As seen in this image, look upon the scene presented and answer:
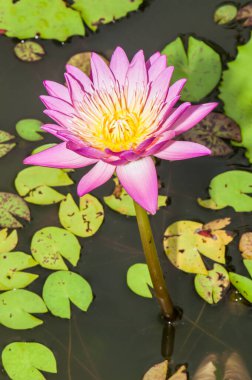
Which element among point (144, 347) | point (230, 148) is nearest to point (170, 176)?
point (230, 148)

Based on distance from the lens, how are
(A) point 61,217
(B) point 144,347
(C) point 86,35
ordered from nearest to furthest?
(B) point 144,347, (A) point 61,217, (C) point 86,35

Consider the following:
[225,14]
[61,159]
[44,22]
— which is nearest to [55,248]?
[61,159]

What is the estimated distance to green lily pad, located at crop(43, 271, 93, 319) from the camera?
3.09 m

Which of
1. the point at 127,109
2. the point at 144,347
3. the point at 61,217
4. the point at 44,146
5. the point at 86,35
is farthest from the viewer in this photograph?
the point at 86,35

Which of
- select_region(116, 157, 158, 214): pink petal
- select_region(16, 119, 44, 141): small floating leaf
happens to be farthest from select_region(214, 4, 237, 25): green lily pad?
select_region(116, 157, 158, 214): pink petal

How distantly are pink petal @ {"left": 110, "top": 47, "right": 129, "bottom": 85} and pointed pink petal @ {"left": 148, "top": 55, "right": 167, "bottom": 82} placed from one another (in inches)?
4.5

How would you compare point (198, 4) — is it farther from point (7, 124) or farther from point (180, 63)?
point (7, 124)

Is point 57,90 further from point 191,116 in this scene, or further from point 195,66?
point 195,66

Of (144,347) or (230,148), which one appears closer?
(144,347)

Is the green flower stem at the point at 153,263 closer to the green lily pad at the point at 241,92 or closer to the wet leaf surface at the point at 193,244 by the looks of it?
the wet leaf surface at the point at 193,244

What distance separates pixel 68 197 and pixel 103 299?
61 cm

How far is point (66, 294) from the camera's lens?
3094mm

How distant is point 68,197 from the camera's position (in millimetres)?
3406

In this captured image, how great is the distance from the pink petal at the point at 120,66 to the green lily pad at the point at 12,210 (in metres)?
1.15
